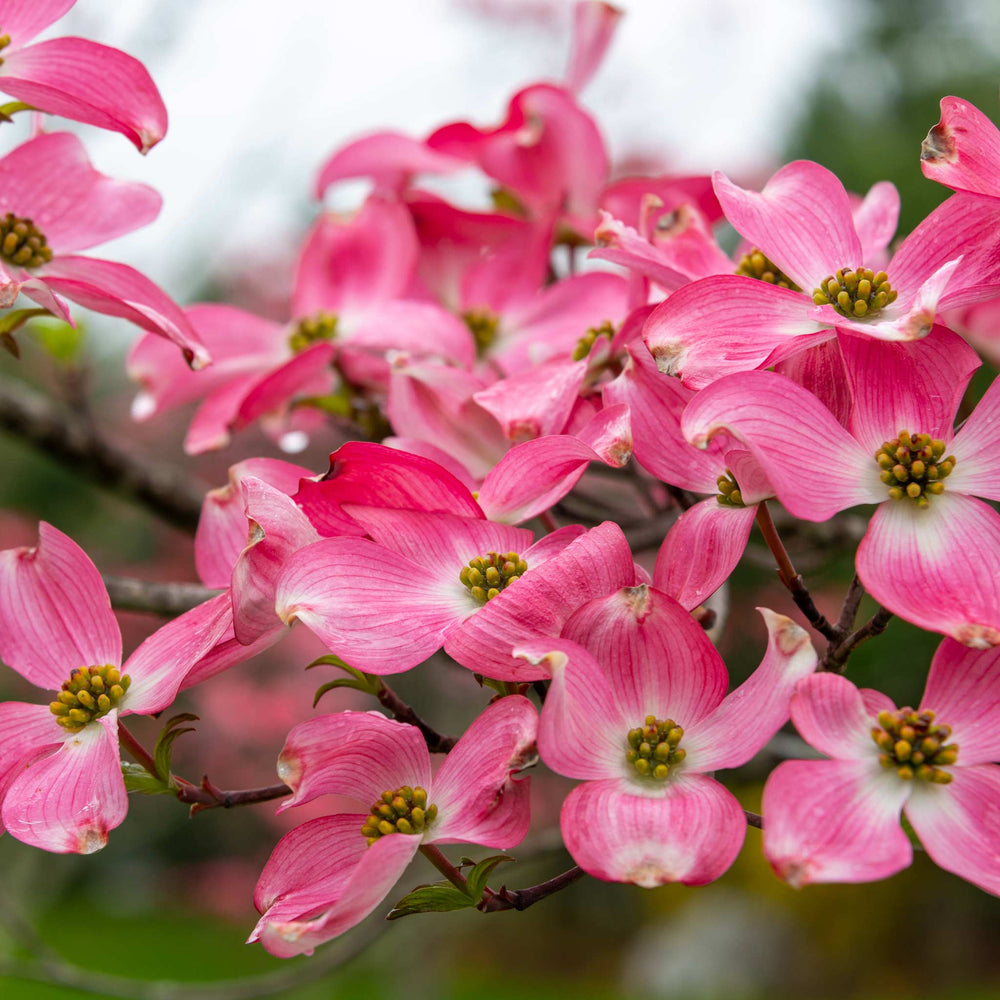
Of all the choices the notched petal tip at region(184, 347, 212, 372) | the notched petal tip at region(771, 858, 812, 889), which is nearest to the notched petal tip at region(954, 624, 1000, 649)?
the notched petal tip at region(771, 858, 812, 889)

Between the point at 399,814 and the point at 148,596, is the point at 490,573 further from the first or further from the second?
the point at 148,596

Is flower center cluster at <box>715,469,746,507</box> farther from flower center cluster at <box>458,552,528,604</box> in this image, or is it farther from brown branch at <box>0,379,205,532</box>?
brown branch at <box>0,379,205,532</box>

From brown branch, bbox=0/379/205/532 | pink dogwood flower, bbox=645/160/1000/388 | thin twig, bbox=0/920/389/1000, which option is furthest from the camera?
thin twig, bbox=0/920/389/1000

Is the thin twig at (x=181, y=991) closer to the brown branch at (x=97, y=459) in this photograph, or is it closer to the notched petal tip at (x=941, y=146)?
A: the brown branch at (x=97, y=459)

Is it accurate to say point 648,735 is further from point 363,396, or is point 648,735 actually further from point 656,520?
point 363,396

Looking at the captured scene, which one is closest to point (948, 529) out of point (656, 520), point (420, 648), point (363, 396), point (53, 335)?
point (420, 648)

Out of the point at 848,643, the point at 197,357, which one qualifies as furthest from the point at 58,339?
the point at 848,643

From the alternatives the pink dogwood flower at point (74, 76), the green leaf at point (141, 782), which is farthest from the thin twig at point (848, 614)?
the pink dogwood flower at point (74, 76)

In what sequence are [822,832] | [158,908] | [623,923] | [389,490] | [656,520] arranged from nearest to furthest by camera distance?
1. [822,832]
2. [389,490]
3. [656,520]
4. [623,923]
5. [158,908]
